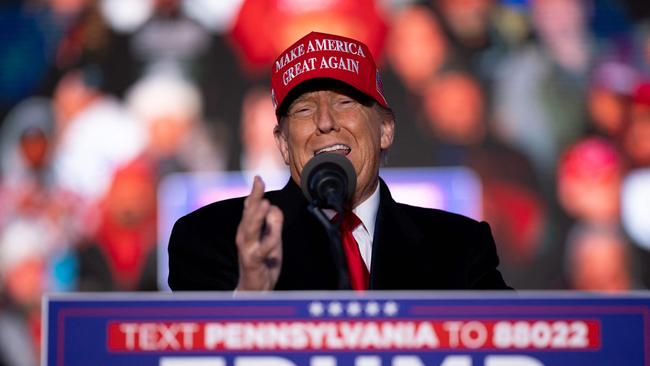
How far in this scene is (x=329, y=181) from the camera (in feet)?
4.55

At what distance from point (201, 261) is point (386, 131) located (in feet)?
1.66

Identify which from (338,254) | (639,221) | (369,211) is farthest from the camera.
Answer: (639,221)

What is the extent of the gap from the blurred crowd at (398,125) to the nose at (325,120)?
8.07ft

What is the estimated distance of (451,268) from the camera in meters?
1.78

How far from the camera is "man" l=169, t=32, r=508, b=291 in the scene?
172cm

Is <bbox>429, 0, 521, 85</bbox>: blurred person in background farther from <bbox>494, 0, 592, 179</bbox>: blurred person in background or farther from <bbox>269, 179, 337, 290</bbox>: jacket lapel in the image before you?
<bbox>269, 179, 337, 290</bbox>: jacket lapel

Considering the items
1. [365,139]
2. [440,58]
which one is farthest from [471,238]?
[440,58]

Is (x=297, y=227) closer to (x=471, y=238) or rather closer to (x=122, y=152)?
(x=471, y=238)

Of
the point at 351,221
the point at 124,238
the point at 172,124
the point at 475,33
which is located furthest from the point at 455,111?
the point at 351,221

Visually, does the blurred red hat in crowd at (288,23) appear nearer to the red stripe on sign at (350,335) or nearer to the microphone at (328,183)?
the microphone at (328,183)

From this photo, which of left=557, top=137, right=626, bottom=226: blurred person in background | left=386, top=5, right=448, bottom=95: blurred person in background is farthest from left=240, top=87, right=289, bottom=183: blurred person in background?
left=557, top=137, right=626, bottom=226: blurred person in background

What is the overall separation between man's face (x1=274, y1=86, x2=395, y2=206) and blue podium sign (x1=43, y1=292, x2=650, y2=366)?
71cm

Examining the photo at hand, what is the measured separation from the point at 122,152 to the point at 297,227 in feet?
8.92

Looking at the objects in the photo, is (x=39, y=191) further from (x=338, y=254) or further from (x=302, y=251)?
(x=338, y=254)
